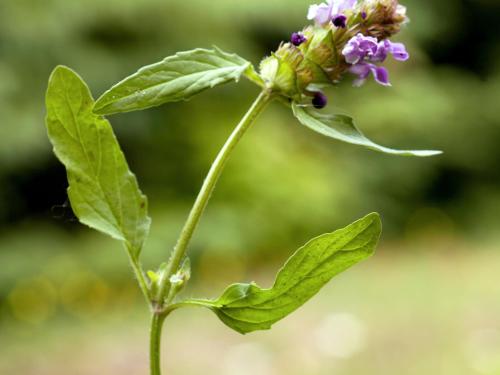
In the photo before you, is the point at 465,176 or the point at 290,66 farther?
the point at 465,176

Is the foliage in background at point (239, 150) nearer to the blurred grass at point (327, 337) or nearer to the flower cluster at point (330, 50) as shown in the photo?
the blurred grass at point (327, 337)

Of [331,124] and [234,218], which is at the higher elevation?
[331,124]

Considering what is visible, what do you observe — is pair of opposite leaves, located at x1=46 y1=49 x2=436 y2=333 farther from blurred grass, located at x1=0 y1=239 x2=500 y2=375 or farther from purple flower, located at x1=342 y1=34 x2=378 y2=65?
blurred grass, located at x1=0 y1=239 x2=500 y2=375

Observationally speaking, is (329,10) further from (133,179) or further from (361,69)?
(133,179)

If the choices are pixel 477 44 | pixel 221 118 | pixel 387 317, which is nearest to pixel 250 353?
pixel 387 317

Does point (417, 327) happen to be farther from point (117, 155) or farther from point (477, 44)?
point (477, 44)

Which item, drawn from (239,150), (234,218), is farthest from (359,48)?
(239,150)

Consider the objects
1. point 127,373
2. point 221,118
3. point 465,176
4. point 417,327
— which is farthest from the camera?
point 465,176
